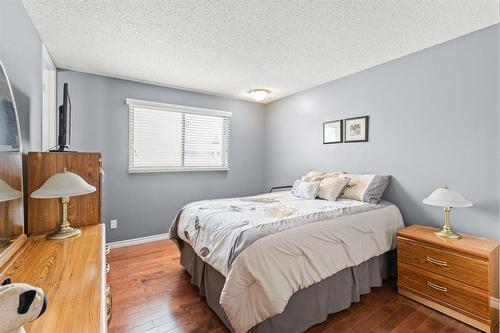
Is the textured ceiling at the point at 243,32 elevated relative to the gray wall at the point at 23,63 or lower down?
elevated

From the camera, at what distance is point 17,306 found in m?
0.54

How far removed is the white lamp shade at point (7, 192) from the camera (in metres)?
1.08

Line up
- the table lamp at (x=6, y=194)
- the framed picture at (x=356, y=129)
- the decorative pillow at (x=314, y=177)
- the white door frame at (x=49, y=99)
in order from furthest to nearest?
the decorative pillow at (x=314, y=177) → the framed picture at (x=356, y=129) → the white door frame at (x=49, y=99) → the table lamp at (x=6, y=194)

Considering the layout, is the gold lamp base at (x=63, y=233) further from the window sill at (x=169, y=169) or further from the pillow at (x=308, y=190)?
the pillow at (x=308, y=190)

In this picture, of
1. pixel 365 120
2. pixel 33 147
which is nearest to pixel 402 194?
pixel 365 120

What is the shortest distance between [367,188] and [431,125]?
92cm

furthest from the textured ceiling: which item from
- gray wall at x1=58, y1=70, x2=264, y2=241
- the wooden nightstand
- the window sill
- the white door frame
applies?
the wooden nightstand

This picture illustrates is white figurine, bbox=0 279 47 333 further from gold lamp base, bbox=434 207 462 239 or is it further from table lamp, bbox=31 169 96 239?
gold lamp base, bbox=434 207 462 239

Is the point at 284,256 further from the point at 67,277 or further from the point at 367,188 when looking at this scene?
the point at 367,188

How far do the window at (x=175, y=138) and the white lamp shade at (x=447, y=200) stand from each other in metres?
3.06

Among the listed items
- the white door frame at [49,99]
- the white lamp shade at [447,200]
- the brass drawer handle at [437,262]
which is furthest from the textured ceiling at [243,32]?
the brass drawer handle at [437,262]

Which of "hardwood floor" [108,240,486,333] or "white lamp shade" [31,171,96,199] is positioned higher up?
"white lamp shade" [31,171,96,199]

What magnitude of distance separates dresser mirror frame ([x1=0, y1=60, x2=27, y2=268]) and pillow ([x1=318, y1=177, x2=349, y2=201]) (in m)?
2.71

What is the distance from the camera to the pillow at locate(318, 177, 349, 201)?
2850mm
